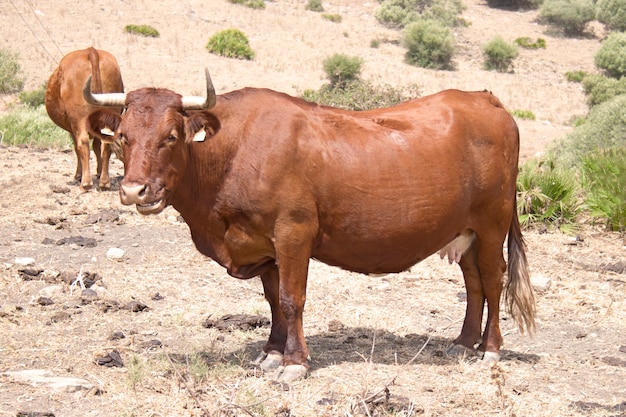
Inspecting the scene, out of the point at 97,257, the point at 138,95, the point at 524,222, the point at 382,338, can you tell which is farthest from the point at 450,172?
the point at 524,222

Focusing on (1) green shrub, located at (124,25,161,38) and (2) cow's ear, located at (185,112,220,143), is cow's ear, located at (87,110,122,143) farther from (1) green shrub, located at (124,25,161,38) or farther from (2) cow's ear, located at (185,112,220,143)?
(1) green shrub, located at (124,25,161,38)

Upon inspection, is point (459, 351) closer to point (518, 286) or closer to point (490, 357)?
point (490, 357)

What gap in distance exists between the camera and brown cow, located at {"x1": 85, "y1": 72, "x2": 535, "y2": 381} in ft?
19.2

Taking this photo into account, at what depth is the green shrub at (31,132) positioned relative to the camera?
1602 centimetres

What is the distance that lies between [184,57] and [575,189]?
2043 centimetres

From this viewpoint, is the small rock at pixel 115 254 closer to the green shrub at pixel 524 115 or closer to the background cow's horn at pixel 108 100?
the background cow's horn at pixel 108 100

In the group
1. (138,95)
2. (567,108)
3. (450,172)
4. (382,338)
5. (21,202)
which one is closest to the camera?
(138,95)

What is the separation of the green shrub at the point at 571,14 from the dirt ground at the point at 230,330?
112 ft

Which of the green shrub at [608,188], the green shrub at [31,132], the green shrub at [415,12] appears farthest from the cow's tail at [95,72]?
the green shrub at [415,12]

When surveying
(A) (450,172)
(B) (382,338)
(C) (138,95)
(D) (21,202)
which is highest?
(C) (138,95)

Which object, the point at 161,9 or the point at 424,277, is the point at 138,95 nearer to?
the point at 424,277

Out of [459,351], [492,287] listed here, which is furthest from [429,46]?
[459,351]

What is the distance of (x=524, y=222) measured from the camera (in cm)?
1149

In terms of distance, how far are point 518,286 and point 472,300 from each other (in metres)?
0.38
